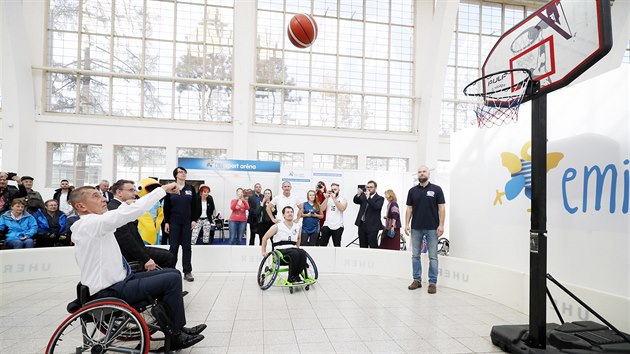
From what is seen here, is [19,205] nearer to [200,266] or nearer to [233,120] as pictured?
[200,266]

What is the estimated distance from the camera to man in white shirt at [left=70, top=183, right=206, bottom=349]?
6.85 ft

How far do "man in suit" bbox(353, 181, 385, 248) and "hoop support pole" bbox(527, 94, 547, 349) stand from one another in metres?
2.75

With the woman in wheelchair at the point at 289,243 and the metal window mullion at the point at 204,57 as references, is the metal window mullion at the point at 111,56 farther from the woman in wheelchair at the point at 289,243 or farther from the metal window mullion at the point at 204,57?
the woman in wheelchair at the point at 289,243

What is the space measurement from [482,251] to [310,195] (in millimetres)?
2840

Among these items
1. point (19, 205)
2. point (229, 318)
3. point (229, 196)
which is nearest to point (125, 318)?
point (229, 318)

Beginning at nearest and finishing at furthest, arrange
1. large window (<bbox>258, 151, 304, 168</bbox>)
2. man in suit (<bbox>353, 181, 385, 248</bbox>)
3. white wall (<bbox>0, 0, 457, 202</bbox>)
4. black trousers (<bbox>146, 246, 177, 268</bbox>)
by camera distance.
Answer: black trousers (<bbox>146, 246, 177, 268</bbox>), man in suit (<bbox>353, 181, 385, 248</bbox>), white wall (<bbox>0, 0, 457, 202</bbox>), large window (<bbox>258, 151, 304, 168</bbox>)

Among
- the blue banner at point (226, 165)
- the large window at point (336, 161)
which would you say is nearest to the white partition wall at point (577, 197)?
the blue banner at point (226, 165)

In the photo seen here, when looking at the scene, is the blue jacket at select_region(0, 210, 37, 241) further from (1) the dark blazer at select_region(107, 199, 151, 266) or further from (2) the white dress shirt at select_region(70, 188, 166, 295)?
(2) the white dress shirt at select_region(70, 188, 166, 295)

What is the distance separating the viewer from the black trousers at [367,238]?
5.51 meters

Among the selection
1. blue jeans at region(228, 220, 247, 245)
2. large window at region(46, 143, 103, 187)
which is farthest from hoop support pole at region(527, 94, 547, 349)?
large window at region(46, 143, 103, 187)

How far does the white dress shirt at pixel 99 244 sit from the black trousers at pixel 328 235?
4004 mm

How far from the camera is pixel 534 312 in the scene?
252 cm

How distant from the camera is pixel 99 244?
6.98 ft

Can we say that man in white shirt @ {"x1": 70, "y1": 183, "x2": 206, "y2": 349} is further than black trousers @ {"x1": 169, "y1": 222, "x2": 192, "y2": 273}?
No
